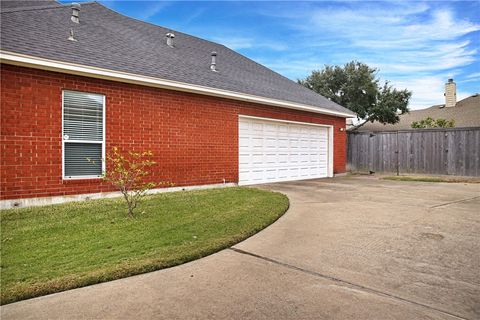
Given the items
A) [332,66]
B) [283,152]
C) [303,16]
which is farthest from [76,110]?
[332,66]

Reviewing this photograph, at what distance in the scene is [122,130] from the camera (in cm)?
797

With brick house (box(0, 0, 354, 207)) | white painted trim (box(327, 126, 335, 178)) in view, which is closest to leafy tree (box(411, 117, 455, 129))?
white painted trim (box(327, 126, 335, 178))

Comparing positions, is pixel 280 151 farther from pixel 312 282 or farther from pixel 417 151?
pixel 312 282

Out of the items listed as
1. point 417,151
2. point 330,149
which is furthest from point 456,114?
point 330,149

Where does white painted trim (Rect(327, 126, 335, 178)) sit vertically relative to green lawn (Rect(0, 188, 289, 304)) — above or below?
above

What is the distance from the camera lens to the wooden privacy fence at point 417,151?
1388 cm

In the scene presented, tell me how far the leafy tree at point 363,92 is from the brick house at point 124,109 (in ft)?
41.2

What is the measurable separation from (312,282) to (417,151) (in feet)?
46.9

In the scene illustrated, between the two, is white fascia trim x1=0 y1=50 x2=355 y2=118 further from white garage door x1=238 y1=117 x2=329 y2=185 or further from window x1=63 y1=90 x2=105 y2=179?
white garage door x1=238 y1=117 x2=329 y2=185

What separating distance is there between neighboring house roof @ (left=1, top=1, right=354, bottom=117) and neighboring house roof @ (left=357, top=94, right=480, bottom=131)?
1558 centimetres

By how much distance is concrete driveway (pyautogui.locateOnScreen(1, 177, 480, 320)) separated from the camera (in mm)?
2639

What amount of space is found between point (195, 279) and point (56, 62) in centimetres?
570

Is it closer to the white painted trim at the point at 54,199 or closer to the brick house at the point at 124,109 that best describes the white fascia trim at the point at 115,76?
the brick house at the point at 124,109

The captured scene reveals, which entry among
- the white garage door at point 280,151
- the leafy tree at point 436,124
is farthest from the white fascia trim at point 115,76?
the leafy tree at point 436,124
